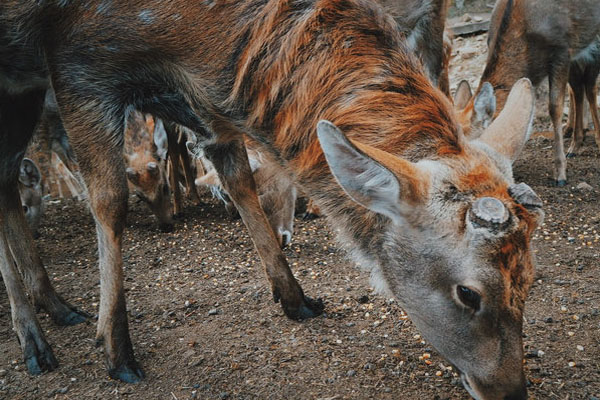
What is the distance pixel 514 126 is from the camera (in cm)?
318

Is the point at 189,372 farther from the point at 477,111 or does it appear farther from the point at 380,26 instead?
the point at 477,111

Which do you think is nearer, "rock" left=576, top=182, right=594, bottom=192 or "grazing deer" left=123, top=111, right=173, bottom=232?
"rock" left=576, top=182, right=594, bottom=192

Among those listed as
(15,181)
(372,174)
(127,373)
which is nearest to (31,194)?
(15,181)

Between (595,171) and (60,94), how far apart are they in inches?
249

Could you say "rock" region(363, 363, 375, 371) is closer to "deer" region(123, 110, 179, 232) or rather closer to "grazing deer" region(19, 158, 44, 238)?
"deer" region(123, 110, 179, 232)

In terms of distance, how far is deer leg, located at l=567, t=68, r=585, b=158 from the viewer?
27.9 feet

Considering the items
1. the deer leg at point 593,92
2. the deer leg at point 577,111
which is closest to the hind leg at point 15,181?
the deer leg at point 577,111

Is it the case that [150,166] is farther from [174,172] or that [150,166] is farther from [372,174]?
[372,174]

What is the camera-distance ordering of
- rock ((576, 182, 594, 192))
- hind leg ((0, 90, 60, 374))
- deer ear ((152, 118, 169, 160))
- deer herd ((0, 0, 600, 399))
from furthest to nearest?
1. deer ear ((152, 118, 169, 160))
2. rock ((576, 182, 594, 192))
3. hind leg ((0, 90, 60, 374))
4. deer herd ((0, 0, 600, 399))

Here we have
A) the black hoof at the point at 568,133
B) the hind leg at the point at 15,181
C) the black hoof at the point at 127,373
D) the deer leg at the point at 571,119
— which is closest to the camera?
the black hoof at the point at 127,373

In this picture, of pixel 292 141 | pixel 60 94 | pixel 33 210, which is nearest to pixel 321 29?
pixel 292 141

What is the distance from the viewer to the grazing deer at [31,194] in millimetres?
7277

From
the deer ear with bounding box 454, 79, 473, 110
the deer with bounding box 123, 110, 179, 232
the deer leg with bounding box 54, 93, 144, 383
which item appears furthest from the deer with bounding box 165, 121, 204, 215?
the deer leg with bounding box 54, 93, 144, 383

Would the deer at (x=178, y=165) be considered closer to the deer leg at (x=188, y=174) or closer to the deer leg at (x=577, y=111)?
the deer leg at (x=188, y=174)
